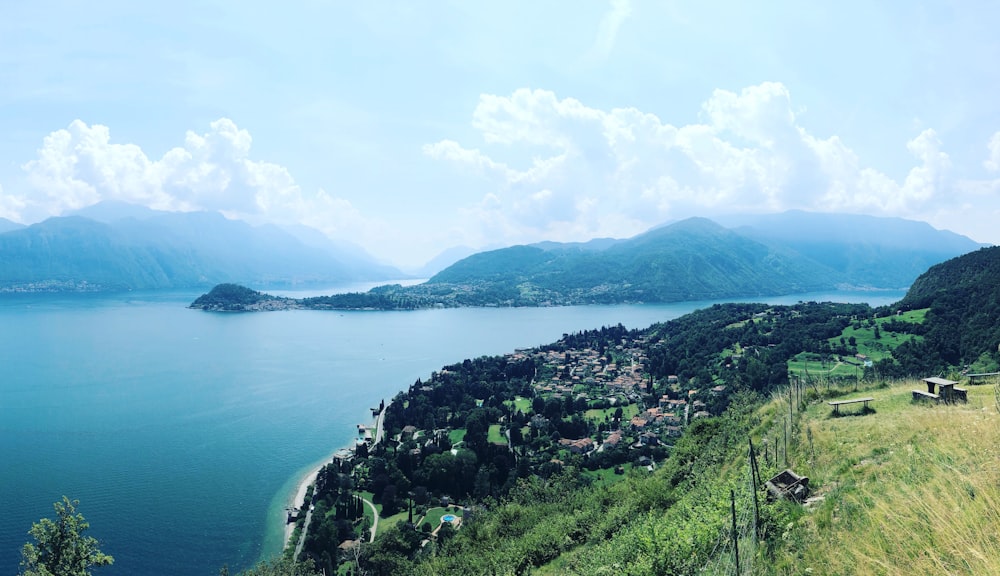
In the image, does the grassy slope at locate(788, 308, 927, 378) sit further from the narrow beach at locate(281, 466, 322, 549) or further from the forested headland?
the narrow beach at locate(281, 466, 322, 549)

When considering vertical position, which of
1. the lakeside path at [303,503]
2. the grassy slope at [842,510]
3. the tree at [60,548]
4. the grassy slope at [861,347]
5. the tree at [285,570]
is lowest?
the lakeside path at [303,503]

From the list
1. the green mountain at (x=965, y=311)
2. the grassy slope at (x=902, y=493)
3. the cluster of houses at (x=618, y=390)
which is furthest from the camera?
the green mountain at (x=965, y=311)

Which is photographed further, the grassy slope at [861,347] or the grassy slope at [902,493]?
the grassy slope at [861,347]

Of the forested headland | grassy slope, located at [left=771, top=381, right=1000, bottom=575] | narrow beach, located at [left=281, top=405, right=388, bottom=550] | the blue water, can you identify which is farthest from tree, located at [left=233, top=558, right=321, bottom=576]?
grassy slope, located at [left=771, top=381, right=1000, bottom=575]

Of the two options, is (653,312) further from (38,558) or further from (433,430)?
(38,558)

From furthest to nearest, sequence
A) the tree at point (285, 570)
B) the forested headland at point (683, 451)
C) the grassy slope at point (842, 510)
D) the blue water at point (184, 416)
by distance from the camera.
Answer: the blue water at point (184, 416), the tree at point (285, 570), the forested headland at point (683, 451), the grassy slope at point (842, 510)

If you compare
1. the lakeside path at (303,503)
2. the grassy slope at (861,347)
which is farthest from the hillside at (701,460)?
the lakeside path at (303,503)

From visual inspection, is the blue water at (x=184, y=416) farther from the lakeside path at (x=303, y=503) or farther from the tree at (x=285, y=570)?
the tree at (x=285, y=570)
